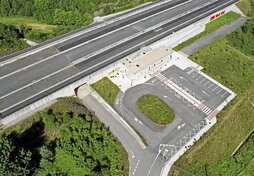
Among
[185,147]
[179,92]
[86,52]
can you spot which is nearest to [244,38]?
[179,92]

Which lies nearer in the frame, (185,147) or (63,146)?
(63,146)

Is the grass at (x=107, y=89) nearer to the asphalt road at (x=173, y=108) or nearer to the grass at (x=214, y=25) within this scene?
the asphalt road at (x=173, y=108)

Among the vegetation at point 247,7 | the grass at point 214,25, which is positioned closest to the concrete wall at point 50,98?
the grass at point 214,25

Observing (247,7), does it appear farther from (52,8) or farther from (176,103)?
(52,8)

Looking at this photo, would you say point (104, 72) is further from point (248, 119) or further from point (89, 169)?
point (248, 119)

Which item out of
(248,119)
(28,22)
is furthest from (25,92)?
(248,119)

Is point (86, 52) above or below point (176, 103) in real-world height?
above
